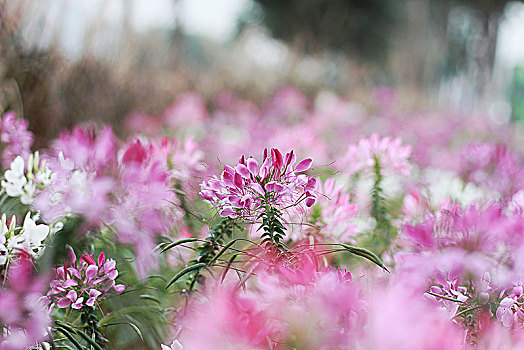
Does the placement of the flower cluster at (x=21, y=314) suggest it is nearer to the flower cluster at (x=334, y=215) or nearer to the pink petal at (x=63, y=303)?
the pink petal at (x=63, y=303)

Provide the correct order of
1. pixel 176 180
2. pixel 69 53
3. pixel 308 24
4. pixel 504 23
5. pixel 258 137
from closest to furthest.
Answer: pixel 176 180
pixel 258 137
pixel 69 53
pixel 308 24
pixel 504 23

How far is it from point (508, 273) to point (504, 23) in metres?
14.5

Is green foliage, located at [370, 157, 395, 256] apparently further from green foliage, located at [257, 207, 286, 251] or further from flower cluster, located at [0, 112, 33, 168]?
flower cluster, located at [0, 112, 33, 168]

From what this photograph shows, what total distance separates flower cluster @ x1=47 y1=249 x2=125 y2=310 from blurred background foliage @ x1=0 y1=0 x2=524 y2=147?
1.09 meters

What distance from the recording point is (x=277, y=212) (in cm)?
56

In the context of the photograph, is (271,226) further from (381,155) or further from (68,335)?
(381,155)

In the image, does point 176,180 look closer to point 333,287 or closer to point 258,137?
point 333,287

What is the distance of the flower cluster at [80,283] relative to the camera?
589 mm

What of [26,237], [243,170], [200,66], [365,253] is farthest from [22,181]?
[200,66]

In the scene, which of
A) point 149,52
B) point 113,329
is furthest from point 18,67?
point 149,52

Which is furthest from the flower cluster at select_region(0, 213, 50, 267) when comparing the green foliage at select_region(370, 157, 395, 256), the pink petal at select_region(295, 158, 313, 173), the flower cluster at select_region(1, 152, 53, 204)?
the green foliage at select_region(370, 157, 395, 256)

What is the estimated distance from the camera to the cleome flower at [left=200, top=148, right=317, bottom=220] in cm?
54

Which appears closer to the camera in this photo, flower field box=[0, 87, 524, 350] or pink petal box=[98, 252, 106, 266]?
flower field box=[0, 87, 524, 350]

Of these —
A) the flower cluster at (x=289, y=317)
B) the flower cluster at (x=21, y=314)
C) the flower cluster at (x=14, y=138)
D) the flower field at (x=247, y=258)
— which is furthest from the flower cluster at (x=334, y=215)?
the flower cluster at (x=14, y=138)
